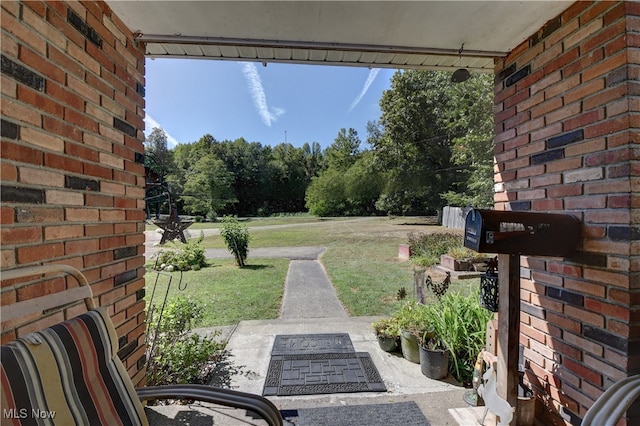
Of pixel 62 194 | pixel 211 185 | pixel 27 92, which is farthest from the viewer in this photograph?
pixel 211 185

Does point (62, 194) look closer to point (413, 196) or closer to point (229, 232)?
point (229, 232)

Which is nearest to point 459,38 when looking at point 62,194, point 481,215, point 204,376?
point 481,215

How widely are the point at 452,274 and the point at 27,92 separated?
257 inches

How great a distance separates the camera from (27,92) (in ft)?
3.78

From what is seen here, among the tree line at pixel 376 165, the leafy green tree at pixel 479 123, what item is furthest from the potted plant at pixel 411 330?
the leafy green tree at pixel 479 123

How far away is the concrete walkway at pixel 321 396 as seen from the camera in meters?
1.99

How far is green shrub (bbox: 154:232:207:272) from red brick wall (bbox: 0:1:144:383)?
5699mm

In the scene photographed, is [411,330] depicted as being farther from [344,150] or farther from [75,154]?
[344,150]

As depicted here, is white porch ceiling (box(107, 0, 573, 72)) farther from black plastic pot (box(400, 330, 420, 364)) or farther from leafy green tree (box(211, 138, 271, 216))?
leafy green tree (box(211, 138, 271, 216))

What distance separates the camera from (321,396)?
232 centimetres

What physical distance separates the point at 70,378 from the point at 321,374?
6.46 feet

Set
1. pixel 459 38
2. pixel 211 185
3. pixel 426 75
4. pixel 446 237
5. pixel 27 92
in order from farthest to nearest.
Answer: pixel 211 185
pixel 426 75
pixel 446 237
pixel 459 38
pixel 27 92

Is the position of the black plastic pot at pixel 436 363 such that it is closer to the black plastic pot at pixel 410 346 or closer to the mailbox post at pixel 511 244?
the black plastic pot at pixel 410 346

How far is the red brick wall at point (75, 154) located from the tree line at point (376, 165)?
1183mm
